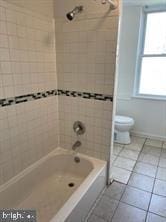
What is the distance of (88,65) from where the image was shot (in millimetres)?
1834

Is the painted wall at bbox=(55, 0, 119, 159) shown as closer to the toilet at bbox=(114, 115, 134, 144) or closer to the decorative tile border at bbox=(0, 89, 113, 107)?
the decorative tile border at bbox=(0, 89, 113, 107)

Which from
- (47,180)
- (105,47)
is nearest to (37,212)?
(47,180)

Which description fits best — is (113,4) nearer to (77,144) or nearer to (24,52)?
(24,52)

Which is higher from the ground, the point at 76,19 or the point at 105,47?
the point at 76,19

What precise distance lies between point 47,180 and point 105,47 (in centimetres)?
160

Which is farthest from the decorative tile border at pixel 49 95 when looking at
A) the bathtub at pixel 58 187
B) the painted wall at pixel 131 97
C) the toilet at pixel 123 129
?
the painted wall at pixel 131 97

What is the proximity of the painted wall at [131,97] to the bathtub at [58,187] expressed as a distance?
1567 millimetres

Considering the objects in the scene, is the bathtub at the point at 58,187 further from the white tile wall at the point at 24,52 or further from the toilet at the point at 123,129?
the toilet at the point at 123,129

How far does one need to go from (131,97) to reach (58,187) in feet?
6.70

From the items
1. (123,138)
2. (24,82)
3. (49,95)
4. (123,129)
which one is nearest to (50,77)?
(49,95)

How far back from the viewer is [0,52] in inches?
54.1

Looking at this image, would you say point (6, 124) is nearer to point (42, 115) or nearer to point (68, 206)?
point (42, 115)

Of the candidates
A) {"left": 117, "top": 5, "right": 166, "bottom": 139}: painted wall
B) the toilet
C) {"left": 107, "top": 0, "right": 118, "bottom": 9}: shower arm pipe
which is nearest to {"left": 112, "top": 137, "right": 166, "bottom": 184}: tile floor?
the toilet

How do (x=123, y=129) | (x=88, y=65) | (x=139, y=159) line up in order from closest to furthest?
(x=88, y=65)
(x=139, y=159)
(x=123, y=129)
